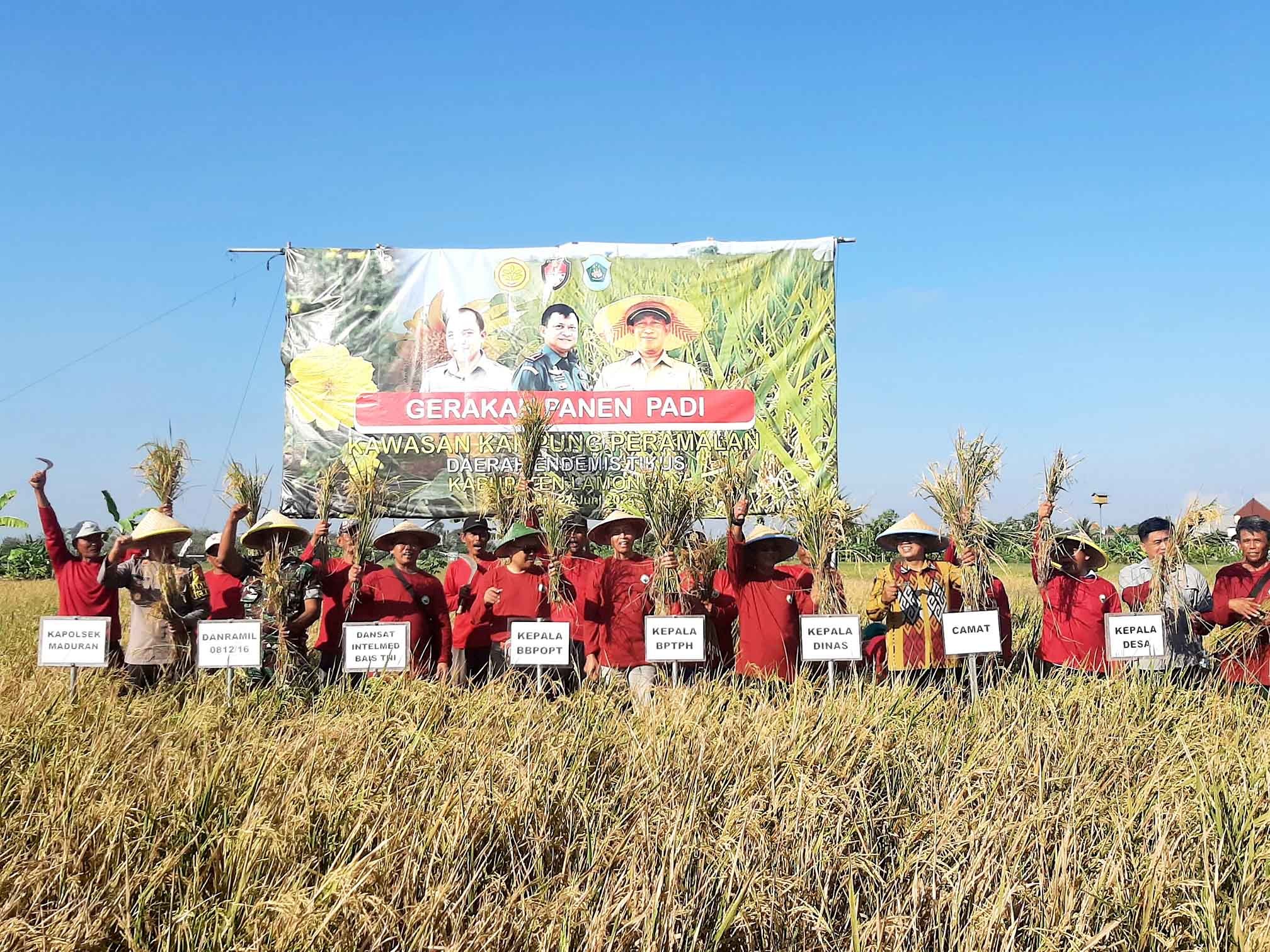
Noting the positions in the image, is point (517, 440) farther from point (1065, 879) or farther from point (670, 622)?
point (1065, 879)

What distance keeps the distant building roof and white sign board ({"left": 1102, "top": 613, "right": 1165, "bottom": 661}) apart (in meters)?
0.98

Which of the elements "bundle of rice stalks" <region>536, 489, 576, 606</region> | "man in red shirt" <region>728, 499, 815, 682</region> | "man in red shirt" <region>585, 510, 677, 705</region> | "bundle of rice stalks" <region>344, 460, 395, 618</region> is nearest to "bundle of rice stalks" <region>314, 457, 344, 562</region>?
"bundle of rice stalks" <region>344, 460, 395, 618</region>

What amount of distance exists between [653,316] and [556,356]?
113cm

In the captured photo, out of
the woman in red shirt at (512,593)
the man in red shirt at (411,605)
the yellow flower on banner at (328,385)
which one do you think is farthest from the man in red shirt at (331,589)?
the yellow flower on banner at (328,385)

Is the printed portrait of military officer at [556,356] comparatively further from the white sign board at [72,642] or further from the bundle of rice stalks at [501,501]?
the white sign board at [72,642]

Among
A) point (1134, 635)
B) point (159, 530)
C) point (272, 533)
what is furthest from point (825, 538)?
point (159, 530)

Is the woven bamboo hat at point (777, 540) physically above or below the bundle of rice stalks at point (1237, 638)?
above

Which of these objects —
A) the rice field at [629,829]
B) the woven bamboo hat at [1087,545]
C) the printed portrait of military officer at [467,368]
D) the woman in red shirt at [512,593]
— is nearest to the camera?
the rice field at [629,829]

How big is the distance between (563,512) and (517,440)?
607 millimetres

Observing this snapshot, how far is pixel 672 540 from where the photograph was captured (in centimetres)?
605

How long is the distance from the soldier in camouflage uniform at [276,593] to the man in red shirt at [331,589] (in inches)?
3.7

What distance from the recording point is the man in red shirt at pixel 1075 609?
20.2 ft

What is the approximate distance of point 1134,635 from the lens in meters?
5.69

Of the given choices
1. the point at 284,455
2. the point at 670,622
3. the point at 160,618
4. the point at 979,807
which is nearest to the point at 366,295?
the point at 284,455
